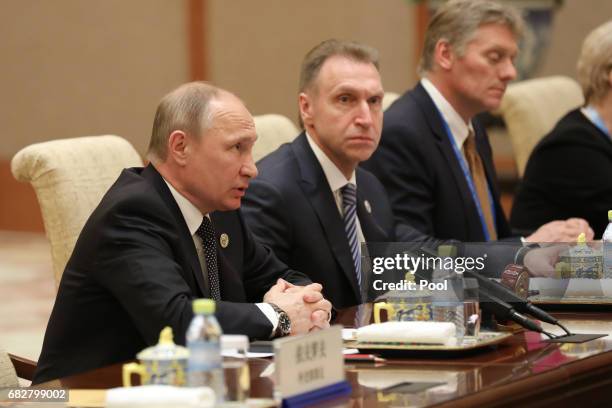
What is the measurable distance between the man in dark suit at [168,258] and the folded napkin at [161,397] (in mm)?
700

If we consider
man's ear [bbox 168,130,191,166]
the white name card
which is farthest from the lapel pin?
the white name card

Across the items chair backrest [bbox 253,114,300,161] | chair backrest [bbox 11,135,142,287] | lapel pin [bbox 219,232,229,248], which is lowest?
lapel pin [bbox 219,232,229,248]

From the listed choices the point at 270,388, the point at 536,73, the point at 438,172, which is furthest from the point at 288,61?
the point at 270,388

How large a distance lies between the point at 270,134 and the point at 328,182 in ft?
2.21

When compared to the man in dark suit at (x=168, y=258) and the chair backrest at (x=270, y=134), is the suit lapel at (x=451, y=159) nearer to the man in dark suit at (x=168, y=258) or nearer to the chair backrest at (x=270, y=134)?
the chair backrest at (x=270, y=134)

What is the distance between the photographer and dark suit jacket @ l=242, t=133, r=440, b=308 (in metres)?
3.86

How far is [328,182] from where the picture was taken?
4.00m

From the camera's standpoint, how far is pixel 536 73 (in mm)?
9102

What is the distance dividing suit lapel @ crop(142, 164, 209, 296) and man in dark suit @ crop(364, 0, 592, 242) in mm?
1589

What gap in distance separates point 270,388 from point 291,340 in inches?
8.6

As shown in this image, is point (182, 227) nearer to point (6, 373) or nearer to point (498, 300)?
point (6, 373)

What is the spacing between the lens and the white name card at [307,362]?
2215mm

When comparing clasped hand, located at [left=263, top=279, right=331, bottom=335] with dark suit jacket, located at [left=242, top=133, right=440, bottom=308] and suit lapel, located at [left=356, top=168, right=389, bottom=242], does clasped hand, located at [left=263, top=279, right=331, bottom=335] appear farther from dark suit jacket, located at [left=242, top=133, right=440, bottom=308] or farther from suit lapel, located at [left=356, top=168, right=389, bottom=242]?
suit lapel, located at [left=356, top=168, right=389, bottom=242]

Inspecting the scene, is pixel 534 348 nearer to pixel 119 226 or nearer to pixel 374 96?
pixel 119 226
